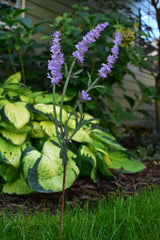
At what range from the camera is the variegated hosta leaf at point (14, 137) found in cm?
173

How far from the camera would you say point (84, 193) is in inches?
70.1

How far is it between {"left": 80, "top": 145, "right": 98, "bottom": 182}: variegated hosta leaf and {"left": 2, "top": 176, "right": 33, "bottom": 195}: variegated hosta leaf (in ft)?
1.35

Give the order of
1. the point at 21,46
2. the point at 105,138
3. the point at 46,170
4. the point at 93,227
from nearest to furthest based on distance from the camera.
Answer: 1. the point at 93,227
2. the point at 46,170
3. the point at 105,138
4. the point at 21,46

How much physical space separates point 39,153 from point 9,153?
0.19 metres

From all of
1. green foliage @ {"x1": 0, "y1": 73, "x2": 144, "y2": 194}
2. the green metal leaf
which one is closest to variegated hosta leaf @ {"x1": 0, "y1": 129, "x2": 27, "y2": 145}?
green foliage @ {"x1": 0, "y1": 73, "x2": 144, "y2": 194}

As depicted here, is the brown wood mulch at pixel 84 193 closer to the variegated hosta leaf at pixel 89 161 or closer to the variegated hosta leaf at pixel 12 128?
the variegated hosta leaf at pixel 89 161

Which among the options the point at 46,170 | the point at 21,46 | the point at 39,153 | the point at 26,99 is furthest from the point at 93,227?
the point at 21,46

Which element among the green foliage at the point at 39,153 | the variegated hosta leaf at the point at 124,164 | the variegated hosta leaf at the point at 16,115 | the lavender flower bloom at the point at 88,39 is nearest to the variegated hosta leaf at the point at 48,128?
the green foliage at the point at 39,153

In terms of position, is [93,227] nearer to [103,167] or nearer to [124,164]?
[103,167]

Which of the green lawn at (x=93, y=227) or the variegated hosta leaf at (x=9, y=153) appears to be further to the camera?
the variegated hosta leaf at (x=9, y=153)

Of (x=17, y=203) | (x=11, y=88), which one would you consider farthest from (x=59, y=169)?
(x=11, y=88)

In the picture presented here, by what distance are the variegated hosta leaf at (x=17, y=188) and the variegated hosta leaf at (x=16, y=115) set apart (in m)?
0.35

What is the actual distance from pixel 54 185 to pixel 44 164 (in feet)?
0.44

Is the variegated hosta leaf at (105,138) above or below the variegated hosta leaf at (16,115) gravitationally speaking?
below
